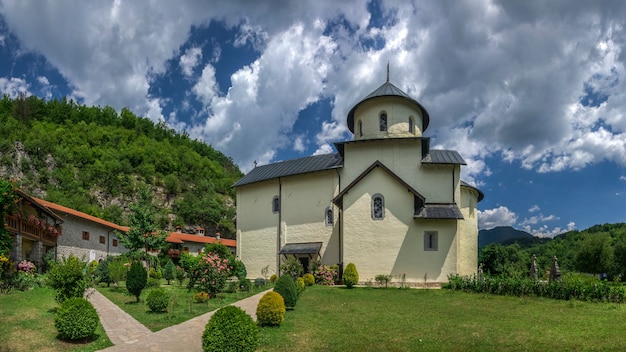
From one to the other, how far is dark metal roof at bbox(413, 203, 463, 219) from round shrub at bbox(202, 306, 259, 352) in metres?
16.2

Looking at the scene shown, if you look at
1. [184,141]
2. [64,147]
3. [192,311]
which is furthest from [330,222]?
[184,141]

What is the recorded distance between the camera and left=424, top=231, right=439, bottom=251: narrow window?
75.7 feet

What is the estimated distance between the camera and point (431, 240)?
76.3 feet

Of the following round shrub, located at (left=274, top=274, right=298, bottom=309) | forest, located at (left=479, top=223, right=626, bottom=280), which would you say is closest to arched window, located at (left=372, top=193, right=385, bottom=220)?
round shrub, located at (left=274, top=274, right=298, bottom=309)

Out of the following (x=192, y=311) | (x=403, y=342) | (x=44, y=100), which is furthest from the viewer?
(x=44, y=100)

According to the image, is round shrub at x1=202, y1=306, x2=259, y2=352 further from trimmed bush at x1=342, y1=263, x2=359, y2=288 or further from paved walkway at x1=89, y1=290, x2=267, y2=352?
trimmed bush at x1=342, y1=263, x2=359, y2=288

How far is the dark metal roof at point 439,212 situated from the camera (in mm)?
22562

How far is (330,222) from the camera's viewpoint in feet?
86.8

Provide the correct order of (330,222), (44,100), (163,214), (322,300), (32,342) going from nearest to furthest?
1. (32,342)
2. (322,300)
3. (330,222)
4. (163,214)
5. (44,100)

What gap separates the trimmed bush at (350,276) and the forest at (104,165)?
39866 mm

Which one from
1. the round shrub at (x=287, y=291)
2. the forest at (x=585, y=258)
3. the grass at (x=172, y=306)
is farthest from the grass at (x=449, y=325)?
the forest at (x=585, y=258)

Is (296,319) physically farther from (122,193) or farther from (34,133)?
(34,133)

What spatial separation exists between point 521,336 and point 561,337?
0.90m

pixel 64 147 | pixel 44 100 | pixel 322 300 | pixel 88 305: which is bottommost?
pixel 322 300
